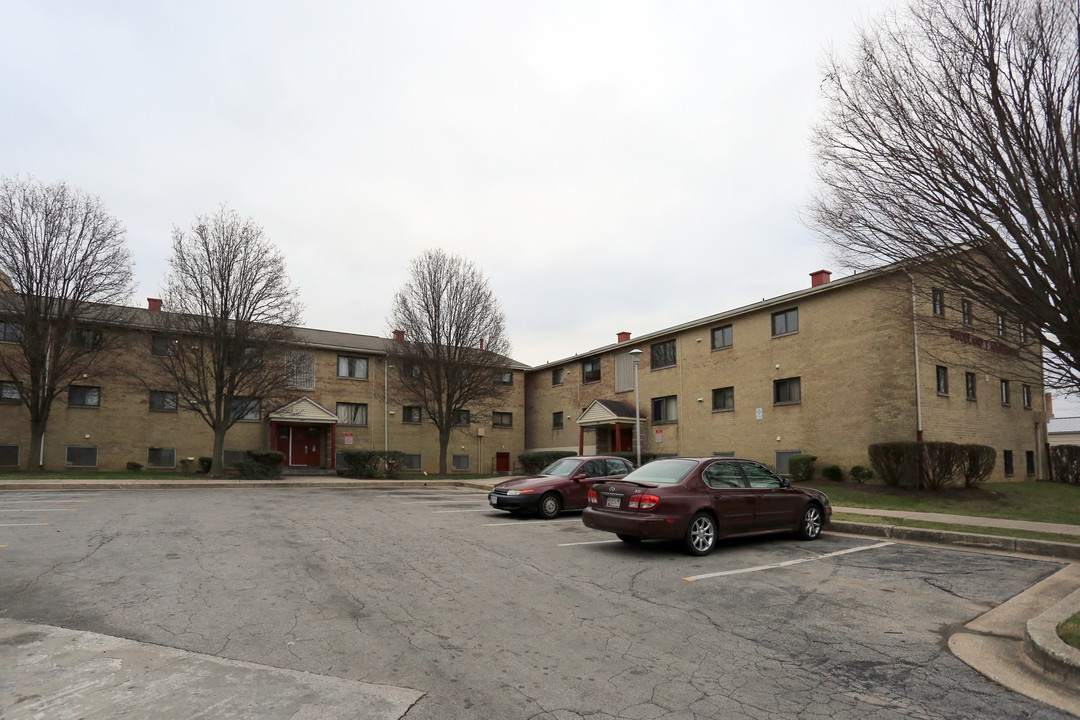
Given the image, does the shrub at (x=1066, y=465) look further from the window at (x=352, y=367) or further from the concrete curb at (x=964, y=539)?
the window at (x=352, y=367)

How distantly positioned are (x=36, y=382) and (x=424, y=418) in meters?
17.5

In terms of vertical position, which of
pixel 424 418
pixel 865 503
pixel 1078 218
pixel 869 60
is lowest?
pixel 865 503

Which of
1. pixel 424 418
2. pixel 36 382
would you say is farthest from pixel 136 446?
pixel 424 418

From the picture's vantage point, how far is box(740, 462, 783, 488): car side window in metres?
10.4

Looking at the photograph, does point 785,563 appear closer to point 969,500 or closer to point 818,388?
point 969,500

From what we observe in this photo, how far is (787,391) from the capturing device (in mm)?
24953

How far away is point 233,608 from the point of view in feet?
20.1

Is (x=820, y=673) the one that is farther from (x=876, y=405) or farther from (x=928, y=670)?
(x=876, y=405)

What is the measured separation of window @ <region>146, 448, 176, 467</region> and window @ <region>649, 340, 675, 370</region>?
2332cm

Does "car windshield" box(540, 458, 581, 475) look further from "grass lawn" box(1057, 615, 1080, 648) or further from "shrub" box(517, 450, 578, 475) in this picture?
"shrub" box(517, 450, 578, 475)

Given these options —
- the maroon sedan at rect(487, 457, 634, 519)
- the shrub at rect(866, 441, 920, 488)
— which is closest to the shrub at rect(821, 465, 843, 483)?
the shrub at rect(866, 441, 920, 488)

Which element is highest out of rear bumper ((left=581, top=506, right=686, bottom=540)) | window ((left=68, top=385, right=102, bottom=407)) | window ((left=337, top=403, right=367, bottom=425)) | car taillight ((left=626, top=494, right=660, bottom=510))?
window ((left=68, top=385, right=102, bottom=407))

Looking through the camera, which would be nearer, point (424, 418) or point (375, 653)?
point (375, 653)

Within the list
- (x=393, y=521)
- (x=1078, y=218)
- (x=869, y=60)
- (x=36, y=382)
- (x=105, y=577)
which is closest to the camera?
(x=105, y=577)
